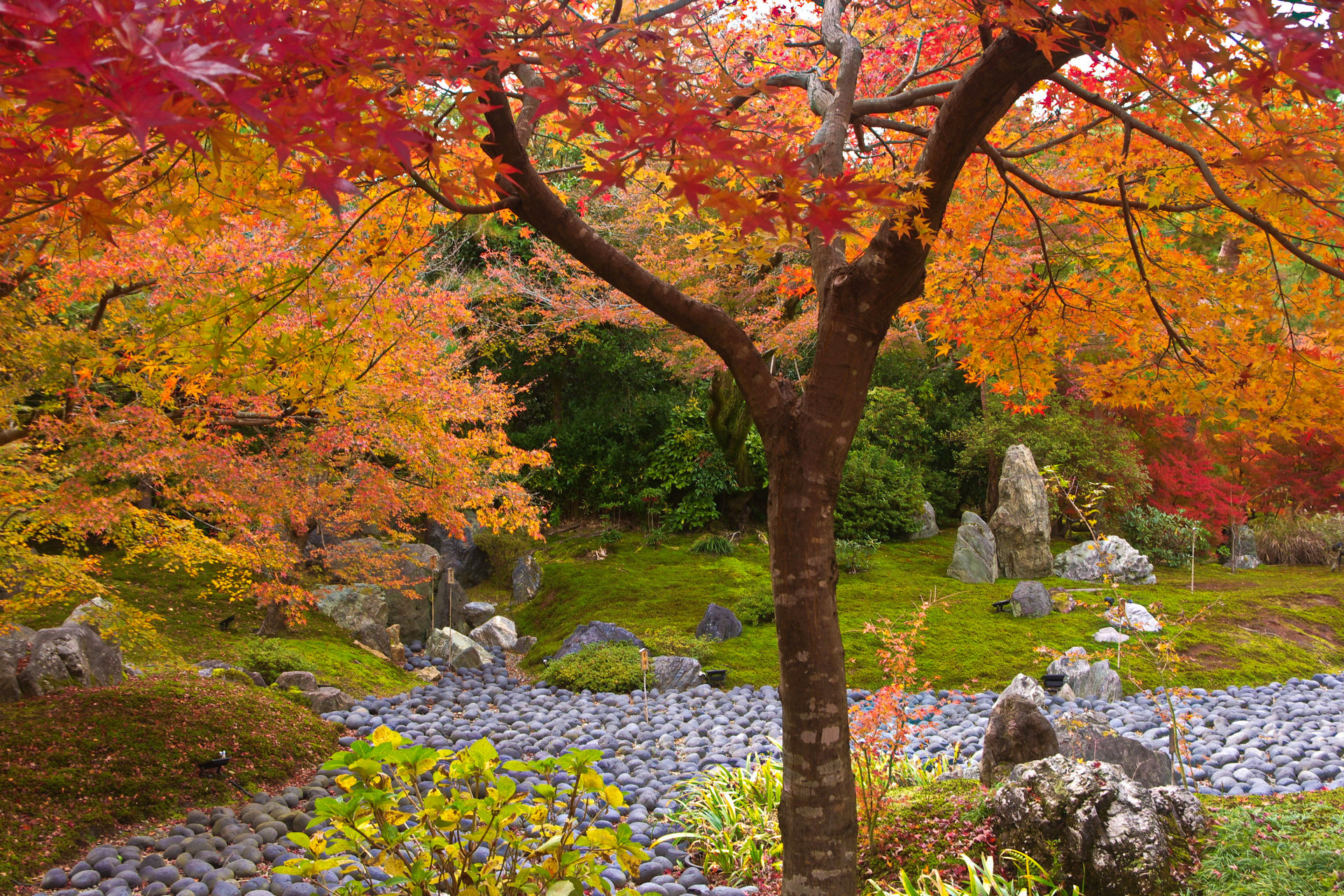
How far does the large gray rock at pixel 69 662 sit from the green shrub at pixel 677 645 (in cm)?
392

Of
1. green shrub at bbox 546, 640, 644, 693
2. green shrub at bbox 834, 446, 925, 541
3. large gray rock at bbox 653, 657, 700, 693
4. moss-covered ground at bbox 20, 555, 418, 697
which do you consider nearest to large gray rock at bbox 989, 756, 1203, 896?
large gray rock at bbox 653, 657, 700, 693

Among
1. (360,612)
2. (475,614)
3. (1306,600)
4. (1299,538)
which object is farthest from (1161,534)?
(360,612)

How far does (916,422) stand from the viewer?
12.1 m

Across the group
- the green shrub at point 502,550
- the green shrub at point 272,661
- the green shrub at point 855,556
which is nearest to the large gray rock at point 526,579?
the green shrub at point 502,550

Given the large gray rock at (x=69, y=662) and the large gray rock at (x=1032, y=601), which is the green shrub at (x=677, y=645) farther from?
the large gray rock at (x=69, y=662)

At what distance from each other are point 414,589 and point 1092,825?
6.49 meters

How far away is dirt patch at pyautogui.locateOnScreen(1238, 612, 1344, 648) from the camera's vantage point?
707 centimetres

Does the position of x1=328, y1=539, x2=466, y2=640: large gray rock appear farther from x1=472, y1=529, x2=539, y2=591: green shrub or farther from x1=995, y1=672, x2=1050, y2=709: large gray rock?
x1=995, y1=672, x2=1050, y2=709: large gray rock

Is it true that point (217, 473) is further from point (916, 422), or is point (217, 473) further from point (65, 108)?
point (916, 422)

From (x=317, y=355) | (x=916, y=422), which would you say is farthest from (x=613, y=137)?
(x=916, y=422)

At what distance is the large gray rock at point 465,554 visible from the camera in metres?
9.89

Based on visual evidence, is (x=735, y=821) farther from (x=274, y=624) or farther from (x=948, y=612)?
(x=274, y=624)

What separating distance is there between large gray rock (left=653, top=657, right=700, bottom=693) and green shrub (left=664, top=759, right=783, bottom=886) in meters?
2.22

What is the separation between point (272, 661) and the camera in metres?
6.01
